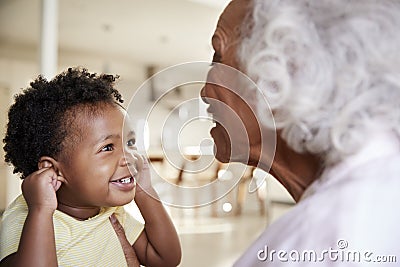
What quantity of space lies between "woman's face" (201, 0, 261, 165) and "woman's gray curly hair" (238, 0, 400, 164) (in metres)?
0.03

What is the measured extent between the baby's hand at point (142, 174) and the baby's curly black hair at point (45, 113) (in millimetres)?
76

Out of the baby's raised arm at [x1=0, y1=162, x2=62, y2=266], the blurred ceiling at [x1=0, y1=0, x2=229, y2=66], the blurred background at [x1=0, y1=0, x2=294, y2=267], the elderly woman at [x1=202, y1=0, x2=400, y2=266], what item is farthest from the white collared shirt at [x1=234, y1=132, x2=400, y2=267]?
the blurred ceiling at [x1=0, y1=0, x2=229, y2=66]

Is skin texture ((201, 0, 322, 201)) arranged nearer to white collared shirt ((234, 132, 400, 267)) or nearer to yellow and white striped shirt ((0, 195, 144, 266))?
white collared shirt ((234, 132, 400, 267))

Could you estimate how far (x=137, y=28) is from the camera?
2.37 metres

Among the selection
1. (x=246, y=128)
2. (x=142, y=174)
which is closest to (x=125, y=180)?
(x=142, y=174)

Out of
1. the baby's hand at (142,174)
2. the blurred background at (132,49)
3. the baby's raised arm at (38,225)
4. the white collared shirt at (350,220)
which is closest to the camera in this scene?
the white collared shirt at (350,220)

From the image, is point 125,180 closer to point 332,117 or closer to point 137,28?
point 332,117

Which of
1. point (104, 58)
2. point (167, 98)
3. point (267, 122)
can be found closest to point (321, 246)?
point (267, 122)

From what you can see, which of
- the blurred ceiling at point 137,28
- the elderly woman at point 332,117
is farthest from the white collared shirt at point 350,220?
the blurred ceiling at point 137,28

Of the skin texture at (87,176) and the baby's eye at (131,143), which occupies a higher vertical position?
the baby's eye at (131,143)

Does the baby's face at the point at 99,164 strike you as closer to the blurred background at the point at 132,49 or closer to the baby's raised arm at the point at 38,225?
the baby's raised arm at the point at 38,225

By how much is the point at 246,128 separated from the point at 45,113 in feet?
0.91

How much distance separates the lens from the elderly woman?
1.28 feet

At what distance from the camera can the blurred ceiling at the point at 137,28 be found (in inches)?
79.1
